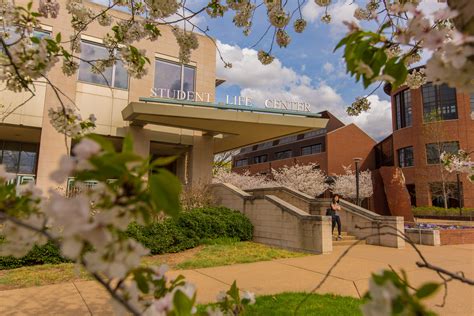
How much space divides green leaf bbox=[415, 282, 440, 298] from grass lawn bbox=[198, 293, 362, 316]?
3.79 meters

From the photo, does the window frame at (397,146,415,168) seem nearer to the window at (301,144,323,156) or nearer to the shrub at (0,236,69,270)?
the window at (301,144,323,156)

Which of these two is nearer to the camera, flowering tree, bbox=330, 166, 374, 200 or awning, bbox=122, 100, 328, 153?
awning, bbox=122, 100, 328, 153

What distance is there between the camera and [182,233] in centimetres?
1114

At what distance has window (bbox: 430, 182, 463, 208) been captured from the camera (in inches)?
1407

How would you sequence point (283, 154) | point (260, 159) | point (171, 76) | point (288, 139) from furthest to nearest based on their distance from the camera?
point (260, 159)
point (283, 154)
point (288, 139)
point (171, 76)

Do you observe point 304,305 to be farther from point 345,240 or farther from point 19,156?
point 19,156

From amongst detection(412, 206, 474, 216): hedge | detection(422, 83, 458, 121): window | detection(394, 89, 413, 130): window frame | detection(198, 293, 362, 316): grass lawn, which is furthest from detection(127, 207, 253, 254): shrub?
detection(394, 89, 413, 130): window frame

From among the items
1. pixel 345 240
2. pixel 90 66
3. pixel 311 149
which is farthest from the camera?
pixel 311 149

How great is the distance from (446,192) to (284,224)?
3027cm

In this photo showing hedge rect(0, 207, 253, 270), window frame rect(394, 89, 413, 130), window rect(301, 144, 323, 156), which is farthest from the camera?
window rect(301, 144, 323, 156)

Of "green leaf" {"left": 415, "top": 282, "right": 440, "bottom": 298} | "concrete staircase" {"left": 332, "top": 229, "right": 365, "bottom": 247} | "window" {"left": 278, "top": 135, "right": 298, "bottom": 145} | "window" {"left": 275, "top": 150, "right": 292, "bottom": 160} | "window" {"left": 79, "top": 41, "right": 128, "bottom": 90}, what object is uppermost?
"window" {"left": 278, "top": 135, "right": 298, "bottom": 145}

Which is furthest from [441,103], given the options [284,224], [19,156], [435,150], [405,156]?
[19,156]

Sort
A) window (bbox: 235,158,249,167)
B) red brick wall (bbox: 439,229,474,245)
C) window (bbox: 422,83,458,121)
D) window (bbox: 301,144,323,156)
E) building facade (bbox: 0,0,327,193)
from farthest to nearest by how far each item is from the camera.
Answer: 1. window (bbox: 235,158,249,167)
2. window (bbox: 301,144,323,156)
3. window (bbox: 422,83,458,121)
4. building facade (bbox: 0,0,327,193)
5. red brick wall (bbox: 439,229,474,245)

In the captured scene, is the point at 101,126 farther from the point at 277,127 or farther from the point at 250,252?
the point at 250,252
